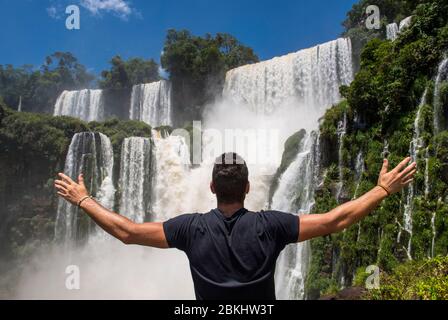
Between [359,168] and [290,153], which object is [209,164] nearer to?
[290,153]

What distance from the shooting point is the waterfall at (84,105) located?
1670 inches

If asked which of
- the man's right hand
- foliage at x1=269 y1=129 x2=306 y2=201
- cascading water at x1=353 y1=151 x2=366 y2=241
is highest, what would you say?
foliage at x1=269 y1=129 x2=306 y2=201

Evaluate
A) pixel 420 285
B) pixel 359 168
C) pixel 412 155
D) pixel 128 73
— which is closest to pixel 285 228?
pixel 420 285

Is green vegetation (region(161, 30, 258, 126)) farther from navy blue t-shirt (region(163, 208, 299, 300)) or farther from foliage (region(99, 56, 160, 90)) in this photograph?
navy blue t-shirt (region(163, 208, 299, 300))

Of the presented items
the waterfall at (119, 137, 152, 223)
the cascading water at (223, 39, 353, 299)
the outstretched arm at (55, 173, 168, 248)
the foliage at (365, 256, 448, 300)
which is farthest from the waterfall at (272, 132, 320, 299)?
the outstretched arm at (55, 173, 168, 248)

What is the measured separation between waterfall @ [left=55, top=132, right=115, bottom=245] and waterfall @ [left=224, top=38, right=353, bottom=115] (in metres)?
11.5

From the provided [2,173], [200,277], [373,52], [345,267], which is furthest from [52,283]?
[200,277]

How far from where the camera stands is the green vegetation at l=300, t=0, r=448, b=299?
36.3 ft

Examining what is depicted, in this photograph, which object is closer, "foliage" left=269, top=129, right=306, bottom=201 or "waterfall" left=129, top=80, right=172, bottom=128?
"foliage" left=269, top=129, right=306, bottom=201

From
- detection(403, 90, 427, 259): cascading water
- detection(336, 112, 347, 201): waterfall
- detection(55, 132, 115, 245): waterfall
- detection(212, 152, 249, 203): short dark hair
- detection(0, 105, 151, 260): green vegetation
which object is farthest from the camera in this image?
detection(0, 105, 151, 260): green vegetation

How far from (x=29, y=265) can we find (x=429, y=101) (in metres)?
25.6

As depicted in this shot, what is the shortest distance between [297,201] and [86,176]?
1496 cm

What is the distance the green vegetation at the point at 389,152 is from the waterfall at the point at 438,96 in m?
0.15

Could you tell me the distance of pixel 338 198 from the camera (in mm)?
15180
